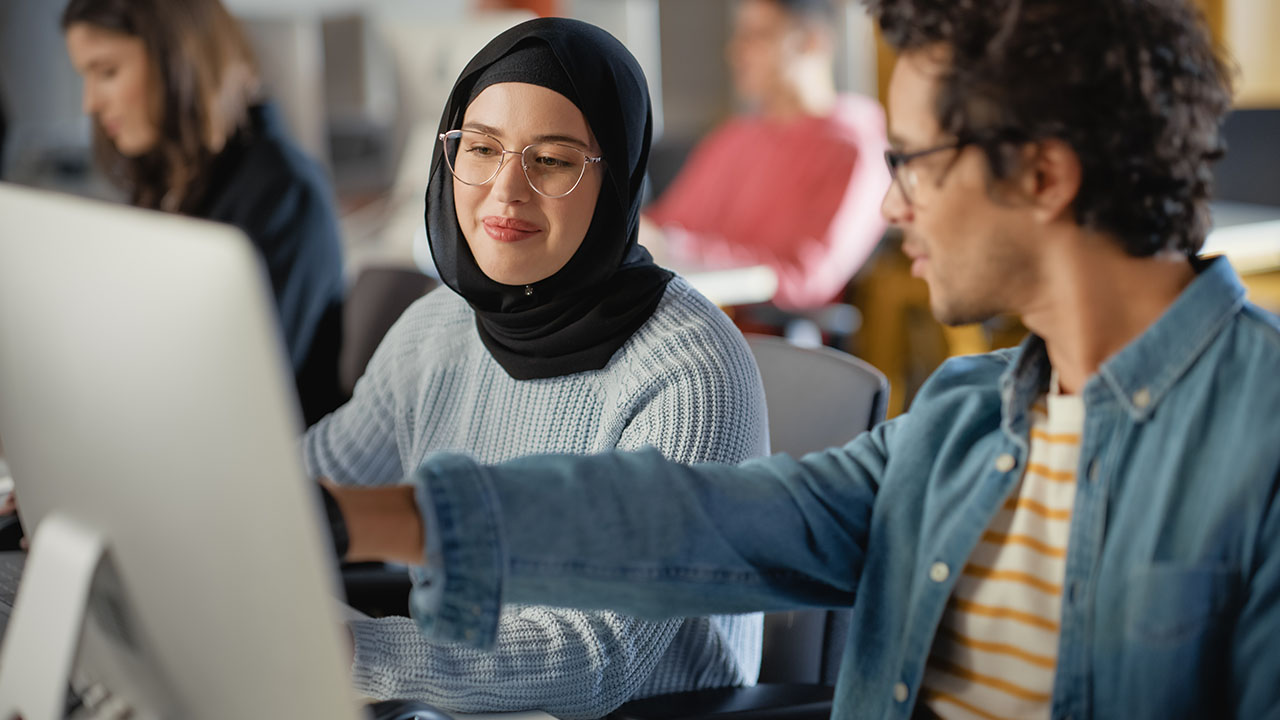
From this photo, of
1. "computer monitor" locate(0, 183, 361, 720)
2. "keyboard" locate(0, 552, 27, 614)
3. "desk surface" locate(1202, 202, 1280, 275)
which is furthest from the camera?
"desk surface" locate(1202, 202, 1280, 275)

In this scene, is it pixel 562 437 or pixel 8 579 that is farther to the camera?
pixel 562 437

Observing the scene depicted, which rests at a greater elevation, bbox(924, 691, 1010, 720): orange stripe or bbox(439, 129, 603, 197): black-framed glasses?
bbox(439, 129, 603, 197): black-framed glasses

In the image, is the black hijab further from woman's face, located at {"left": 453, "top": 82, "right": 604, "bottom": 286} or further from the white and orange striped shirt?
the white and orange striped shirt

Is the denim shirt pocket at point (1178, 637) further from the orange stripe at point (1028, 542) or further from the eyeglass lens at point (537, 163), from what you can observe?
the eyeglass lens at point (537, 163)

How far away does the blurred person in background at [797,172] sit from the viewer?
11.5 ft

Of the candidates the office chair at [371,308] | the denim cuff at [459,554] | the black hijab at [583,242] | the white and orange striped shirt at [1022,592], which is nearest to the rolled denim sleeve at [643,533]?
the denim cuff at [459,554]

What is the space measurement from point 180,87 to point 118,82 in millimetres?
111

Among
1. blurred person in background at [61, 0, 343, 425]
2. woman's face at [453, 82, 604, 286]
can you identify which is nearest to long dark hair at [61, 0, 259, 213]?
blurred person in background at [61, 0, 343, 425]

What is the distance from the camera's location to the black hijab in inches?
50.8

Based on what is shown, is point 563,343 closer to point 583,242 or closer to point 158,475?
point 583,242

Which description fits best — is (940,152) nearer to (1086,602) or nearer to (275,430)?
(1086,602)

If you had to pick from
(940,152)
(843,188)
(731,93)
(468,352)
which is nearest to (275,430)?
(940,152)

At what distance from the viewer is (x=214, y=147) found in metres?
2.38

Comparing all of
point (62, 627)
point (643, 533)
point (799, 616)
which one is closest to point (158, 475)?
point (62, 627)
